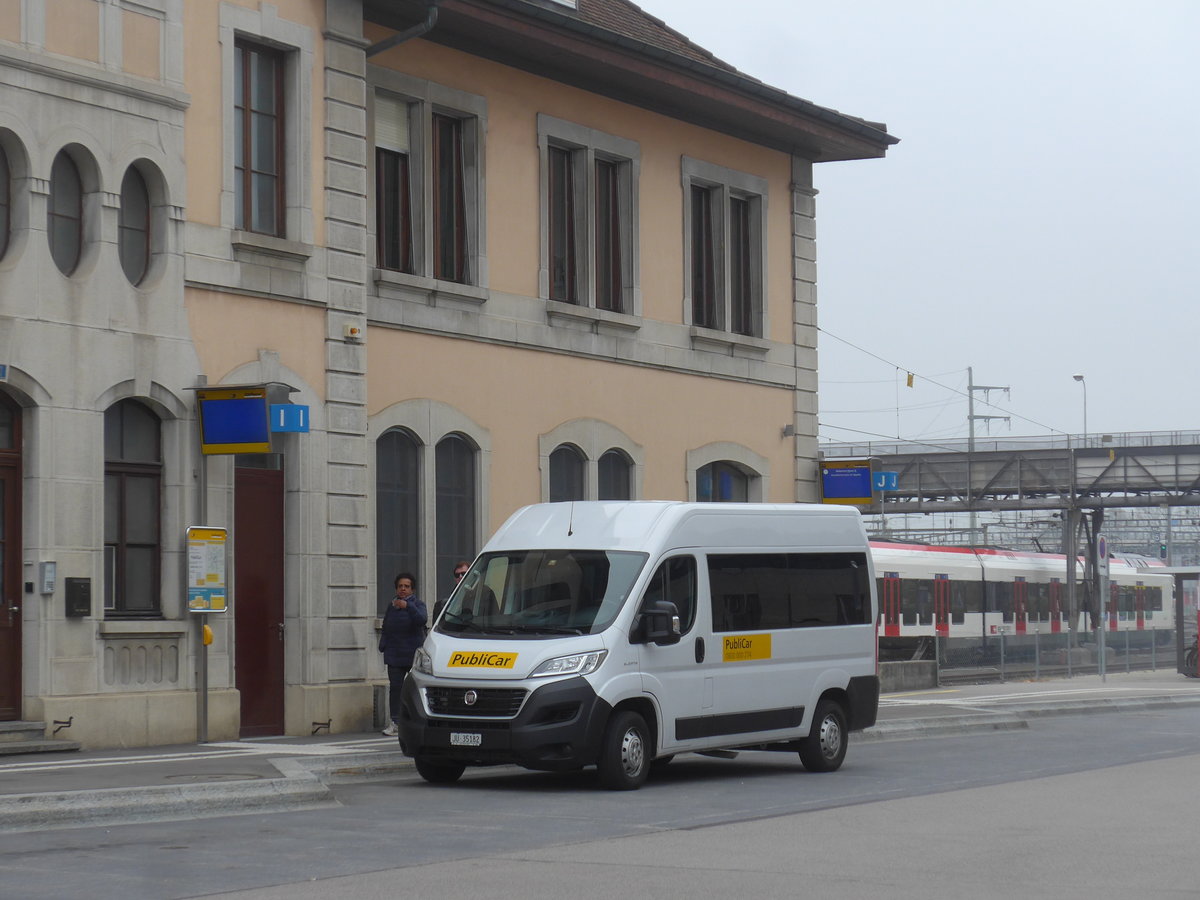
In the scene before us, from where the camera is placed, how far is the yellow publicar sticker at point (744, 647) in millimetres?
16469

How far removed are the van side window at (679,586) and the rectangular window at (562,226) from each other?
8.63 metres

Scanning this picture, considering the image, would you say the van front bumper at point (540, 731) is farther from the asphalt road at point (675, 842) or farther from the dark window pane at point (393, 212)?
the dark window pane at point (393, 212)

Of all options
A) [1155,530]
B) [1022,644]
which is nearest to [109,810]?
[1022,644]

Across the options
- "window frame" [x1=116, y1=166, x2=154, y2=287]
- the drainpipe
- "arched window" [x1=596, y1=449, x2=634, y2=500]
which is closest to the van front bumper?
"window frame" [x1=116, y1=166, x2=154, y2=287]

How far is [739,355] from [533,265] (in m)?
4.74

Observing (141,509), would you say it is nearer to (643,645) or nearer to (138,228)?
(138,228)

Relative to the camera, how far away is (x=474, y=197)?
22938mm

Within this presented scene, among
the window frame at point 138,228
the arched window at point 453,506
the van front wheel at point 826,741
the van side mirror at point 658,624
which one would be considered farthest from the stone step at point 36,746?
the van front wheel at point 826,741

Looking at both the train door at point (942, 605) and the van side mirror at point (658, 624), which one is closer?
the van side mirror at point (658, 624)

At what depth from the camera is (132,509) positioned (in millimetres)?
18359

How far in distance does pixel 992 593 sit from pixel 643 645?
126ft

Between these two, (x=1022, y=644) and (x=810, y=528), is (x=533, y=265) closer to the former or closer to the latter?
(x=810, y=528)

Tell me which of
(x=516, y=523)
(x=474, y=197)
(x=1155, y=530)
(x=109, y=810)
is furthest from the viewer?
(x=1155, y=530)

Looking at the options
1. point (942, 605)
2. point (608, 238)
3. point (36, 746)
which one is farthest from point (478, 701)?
point (942, 605)
